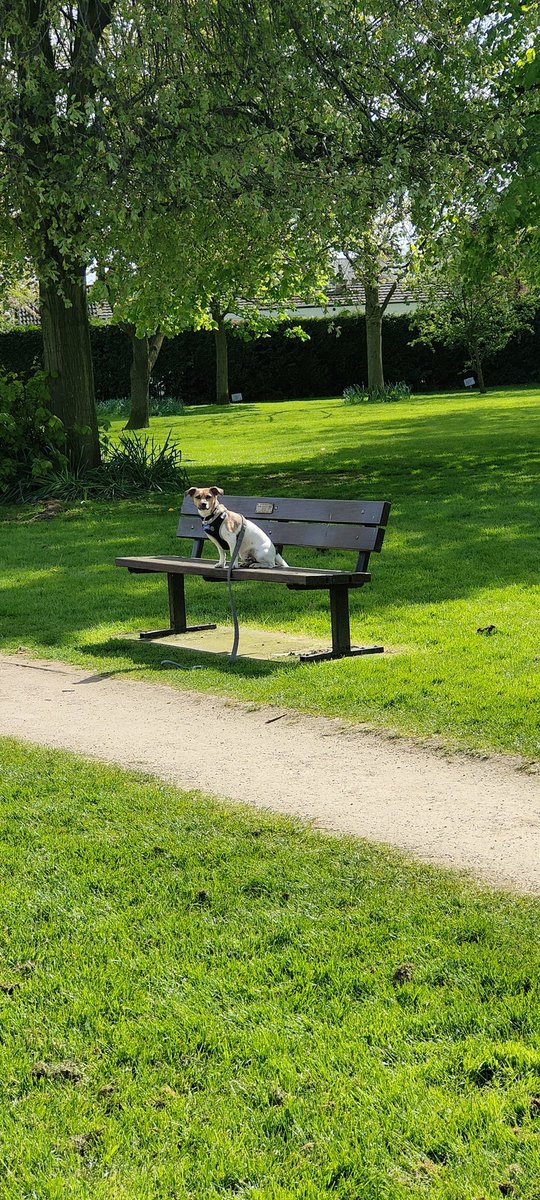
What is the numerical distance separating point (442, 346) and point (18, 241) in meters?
26.9

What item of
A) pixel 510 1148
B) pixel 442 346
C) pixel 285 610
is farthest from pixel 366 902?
pixel 442 346

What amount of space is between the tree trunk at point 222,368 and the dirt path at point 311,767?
30826 millimetres

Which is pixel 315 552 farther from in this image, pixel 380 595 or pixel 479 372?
pixel 479 372

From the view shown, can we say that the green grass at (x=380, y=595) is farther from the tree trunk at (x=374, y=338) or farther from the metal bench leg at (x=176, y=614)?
the tree trunk at (x=374, y=338)

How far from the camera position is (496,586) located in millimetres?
9758

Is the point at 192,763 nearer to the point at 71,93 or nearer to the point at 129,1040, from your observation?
the point at 129,1040

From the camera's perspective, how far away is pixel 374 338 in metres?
35.2

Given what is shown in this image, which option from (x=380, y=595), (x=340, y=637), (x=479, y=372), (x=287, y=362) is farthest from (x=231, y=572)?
(x=287, y=362)

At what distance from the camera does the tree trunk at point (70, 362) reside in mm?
17000

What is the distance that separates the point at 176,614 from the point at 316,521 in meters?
1.31

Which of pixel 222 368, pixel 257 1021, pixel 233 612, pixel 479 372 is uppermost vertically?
pixel 222 368

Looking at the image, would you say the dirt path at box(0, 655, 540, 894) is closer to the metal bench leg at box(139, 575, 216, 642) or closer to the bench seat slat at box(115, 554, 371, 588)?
the bench seat slat at box(115, 554, 371, 588)

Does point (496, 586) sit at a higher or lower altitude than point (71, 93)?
lower

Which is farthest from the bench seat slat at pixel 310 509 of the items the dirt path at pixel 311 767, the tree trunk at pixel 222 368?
the tree trunk at pixel 222 368
